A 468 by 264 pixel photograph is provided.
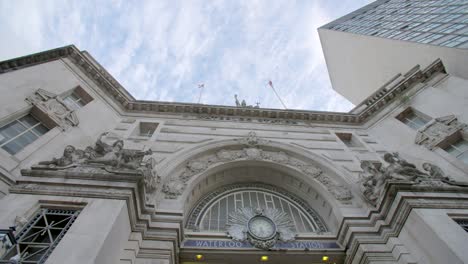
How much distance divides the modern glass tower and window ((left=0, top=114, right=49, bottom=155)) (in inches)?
953

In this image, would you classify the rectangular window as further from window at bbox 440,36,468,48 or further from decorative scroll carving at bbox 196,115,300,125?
window at bbox 440,36,468,48

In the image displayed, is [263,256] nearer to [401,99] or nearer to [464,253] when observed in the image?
[464,253]

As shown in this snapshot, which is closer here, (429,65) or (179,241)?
(179,241)

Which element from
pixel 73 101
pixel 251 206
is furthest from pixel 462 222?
pixel 73 101

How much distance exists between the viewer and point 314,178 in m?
14.7

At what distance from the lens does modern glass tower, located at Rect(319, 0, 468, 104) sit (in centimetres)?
1983

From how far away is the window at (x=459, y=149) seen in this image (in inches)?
565

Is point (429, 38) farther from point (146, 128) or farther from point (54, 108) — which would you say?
point (54, 108)

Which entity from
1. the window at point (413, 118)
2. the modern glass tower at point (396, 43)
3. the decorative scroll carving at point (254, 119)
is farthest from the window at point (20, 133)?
the modern glass tower at point (396, 43)

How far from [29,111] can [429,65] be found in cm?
2420

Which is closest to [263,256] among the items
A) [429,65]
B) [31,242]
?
[31,242]

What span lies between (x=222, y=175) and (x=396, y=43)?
19324 mm

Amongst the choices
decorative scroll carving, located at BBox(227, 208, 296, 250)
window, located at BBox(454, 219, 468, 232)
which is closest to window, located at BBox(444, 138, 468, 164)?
window, located at BBox(454, 219, 468, 232)

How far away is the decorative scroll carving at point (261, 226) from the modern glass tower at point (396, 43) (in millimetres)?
15022
